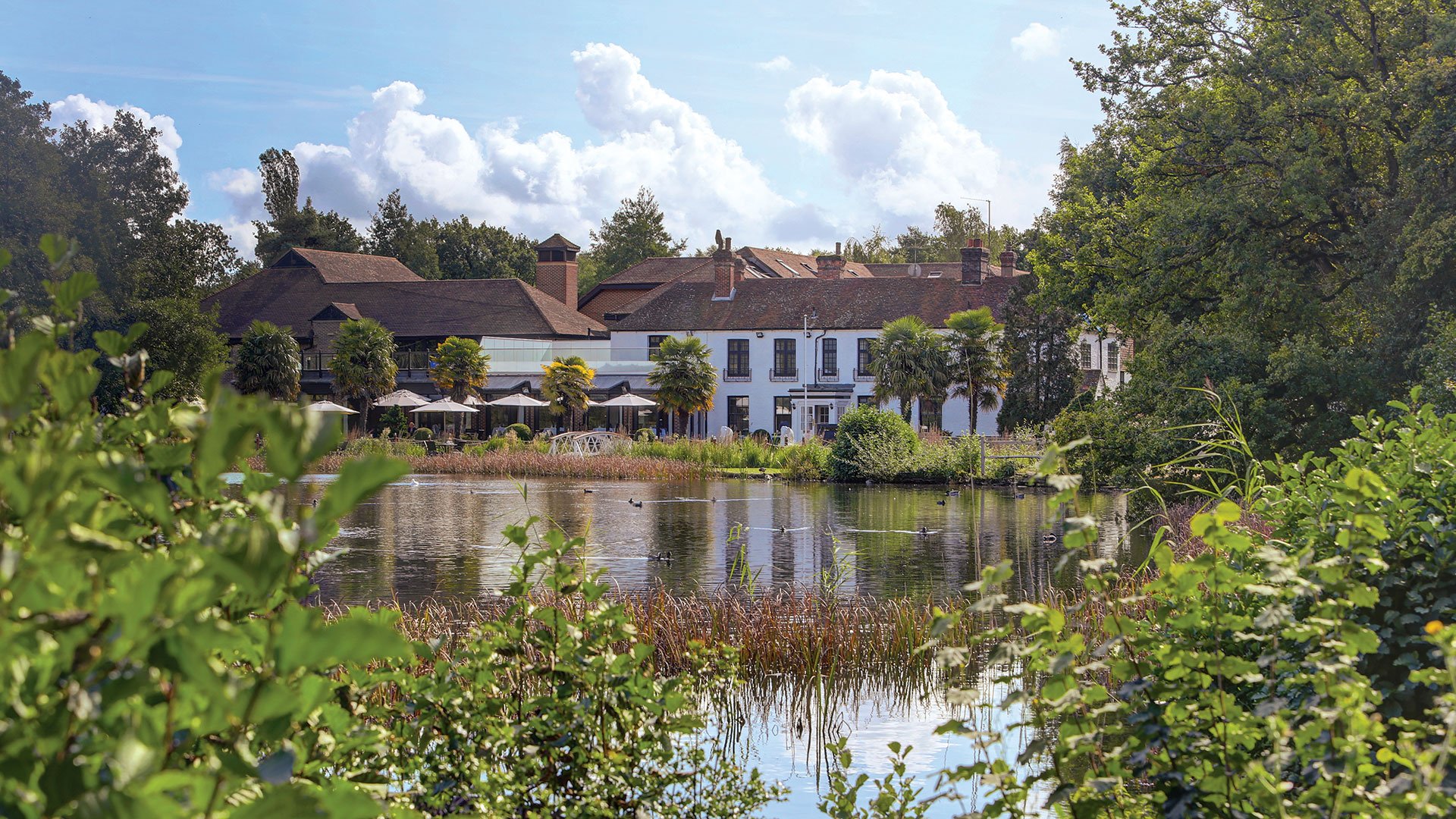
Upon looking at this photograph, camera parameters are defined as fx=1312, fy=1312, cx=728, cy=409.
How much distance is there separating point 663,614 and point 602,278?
245 ft

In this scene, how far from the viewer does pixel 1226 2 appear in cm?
2116

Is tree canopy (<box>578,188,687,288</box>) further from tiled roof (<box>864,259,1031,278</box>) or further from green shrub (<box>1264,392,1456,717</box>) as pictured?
green shrub (<box>1264,392,1456,717</box>)

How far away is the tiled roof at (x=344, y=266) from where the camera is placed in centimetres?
6009

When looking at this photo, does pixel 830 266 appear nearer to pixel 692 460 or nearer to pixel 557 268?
pixel 557 268

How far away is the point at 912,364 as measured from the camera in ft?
139

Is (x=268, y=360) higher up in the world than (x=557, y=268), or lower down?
lower down

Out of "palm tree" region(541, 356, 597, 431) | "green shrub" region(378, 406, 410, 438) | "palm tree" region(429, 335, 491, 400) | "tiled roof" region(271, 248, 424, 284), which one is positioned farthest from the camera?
"tiled roof" region(271, 248, 424, 284)

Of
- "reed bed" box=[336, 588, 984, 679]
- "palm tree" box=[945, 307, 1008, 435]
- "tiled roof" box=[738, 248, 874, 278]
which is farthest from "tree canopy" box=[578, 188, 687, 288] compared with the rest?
"reed bed" box=[336, 588, 984, 679]

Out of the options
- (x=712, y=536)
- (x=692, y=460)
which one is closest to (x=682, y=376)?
(x=692, y=460)

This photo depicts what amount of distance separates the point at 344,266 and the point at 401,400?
65.8 feet

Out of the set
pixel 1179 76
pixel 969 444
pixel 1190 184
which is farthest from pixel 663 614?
pixel 969 444

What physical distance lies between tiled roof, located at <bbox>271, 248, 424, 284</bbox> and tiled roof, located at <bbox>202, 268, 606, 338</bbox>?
46 centimetres

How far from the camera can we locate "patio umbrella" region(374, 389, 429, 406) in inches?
1729

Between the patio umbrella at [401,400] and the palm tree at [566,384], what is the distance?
4.22m
